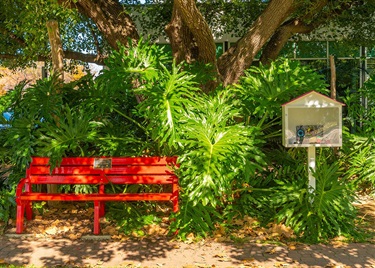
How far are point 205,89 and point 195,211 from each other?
2.33 m

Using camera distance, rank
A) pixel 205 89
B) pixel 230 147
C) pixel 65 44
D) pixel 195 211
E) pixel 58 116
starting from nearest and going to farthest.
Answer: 1. pixel 230 147
2. pixel 195 211
3. pixel 58 116
4. pixel 205 89
5. pixel 65 44

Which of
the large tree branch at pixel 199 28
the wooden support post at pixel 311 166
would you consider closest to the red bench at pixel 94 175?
the wooden support post at pixel 311 166

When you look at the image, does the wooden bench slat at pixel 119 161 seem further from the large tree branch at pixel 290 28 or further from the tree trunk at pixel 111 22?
the large tree branch at pixel 290 28

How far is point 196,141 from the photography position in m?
6.39

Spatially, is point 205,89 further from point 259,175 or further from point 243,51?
point 259,175

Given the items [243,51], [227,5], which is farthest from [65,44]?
[243,51]

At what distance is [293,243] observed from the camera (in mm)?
6414

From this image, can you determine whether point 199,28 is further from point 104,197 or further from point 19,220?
point 19,220

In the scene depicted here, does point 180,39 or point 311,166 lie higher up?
point 180,39

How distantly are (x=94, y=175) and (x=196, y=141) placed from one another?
5.24 feet

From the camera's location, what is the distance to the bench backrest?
706 cm

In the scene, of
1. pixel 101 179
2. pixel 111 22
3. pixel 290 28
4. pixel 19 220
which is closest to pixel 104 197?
pixel 101 179

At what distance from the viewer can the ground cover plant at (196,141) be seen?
255 inches

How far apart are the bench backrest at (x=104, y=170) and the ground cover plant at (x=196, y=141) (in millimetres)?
204
